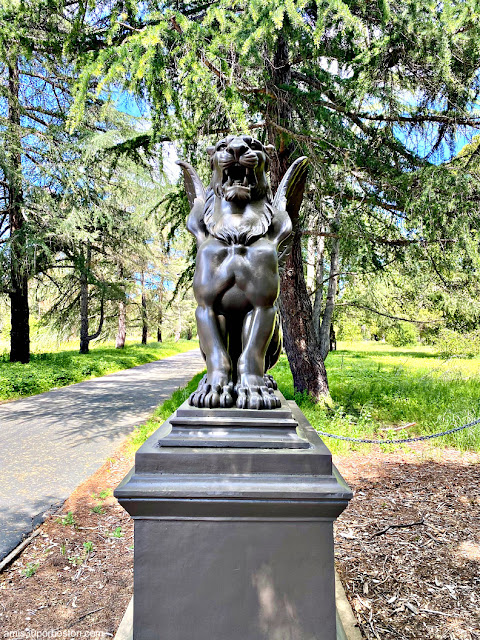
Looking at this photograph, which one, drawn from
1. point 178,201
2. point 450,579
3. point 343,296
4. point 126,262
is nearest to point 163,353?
point 126,262

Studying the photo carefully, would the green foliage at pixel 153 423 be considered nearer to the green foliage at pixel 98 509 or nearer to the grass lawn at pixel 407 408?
the green foliage at pixel 98 509

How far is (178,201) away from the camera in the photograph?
7.36 metres

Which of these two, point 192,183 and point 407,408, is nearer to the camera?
point 192,183

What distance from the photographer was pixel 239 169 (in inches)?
91.8

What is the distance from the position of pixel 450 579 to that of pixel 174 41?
18.2ft

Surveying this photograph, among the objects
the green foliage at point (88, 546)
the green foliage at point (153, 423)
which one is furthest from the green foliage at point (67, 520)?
the green foliage at point (153, 423)

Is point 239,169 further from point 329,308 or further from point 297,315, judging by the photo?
point 329,308

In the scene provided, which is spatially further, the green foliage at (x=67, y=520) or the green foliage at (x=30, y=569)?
the green foliage at (x=67, y=520)

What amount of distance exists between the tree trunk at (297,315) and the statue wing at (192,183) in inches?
159

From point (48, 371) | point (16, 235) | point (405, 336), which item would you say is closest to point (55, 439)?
point (48, 371)

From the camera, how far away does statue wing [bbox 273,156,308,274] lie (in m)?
2.57

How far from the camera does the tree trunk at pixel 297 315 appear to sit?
263 inches

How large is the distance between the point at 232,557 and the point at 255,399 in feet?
2.27

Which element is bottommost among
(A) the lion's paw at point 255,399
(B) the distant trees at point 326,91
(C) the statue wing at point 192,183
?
(A) the lion's paw at point 255,399
